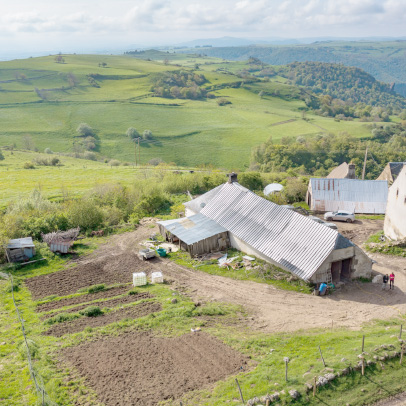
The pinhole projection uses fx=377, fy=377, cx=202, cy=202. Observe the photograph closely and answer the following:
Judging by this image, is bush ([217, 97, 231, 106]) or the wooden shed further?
bush ([217, 97, 231, 106])

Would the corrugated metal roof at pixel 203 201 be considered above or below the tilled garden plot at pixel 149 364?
above

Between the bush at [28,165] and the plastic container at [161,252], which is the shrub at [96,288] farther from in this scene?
the bush at [28,165]

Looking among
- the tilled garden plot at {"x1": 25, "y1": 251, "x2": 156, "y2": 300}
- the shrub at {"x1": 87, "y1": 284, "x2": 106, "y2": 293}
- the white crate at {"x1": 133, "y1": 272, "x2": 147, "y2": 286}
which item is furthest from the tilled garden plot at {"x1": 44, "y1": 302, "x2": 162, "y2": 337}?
the tilled garden plot at {"x1": 25, "y1": 251, "x2": 156, "y2": 300}

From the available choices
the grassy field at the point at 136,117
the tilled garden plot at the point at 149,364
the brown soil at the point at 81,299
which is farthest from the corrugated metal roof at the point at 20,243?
the grassy field at the point at 136,117

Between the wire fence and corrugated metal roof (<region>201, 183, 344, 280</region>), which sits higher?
corrugated metal roof (<region>201, 183, 344, 280</region>)

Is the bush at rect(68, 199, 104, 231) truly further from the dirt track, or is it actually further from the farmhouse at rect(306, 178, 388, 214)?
the farmhouse at rect(306, 178, 388, 214)

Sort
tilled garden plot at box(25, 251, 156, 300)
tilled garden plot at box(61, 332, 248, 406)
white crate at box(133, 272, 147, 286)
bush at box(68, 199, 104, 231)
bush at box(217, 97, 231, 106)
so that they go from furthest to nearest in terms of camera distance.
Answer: bush at box(217, 97, 231, 106), bush at box(68, 199, 104, 231), tilled garden plot at box(25, 251, 156, 300), white crate at box(133, 272, 147, 286), tilled garden plot at box(61, 332, 248, 406)

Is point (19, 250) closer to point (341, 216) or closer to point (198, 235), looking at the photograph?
point (198, 235)
